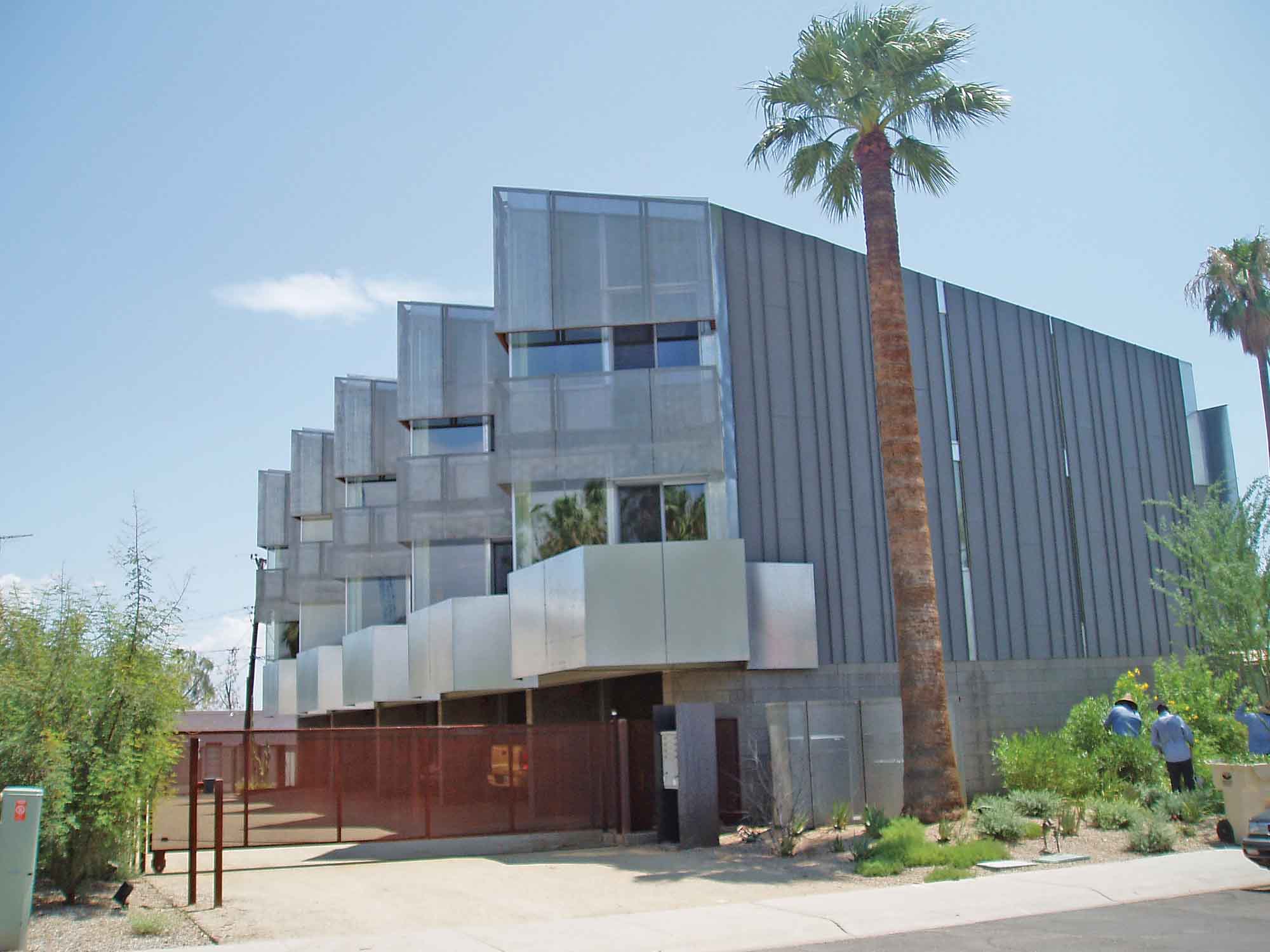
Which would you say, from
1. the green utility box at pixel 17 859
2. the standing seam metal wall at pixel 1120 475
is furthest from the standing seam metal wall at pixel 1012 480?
the green utility box at pixel 17 859

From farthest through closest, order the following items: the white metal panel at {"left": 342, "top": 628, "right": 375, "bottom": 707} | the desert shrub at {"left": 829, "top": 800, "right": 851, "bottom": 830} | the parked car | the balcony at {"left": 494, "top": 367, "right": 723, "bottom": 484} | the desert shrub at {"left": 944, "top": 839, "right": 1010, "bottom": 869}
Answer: the white metal panel at {"left": 342, "top": 628, "right": 375, "bottom": 707}, the balcony at {"left": 494, "top": 367, "right": 723, "bottom": 484}, the desert shrub at {"left": 829, "top": 800, "right": 851, "bottom": 830}, the desert shrub at {"left": 944, "top": 839, "right": 1010, "bottom": 869}, the parked car

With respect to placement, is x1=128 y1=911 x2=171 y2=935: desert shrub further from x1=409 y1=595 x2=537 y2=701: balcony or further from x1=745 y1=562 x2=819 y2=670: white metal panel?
x1=409 y1=595 x2=537 y2=701: balcony

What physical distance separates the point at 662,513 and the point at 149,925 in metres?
12.9

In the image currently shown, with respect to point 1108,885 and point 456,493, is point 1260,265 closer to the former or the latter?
point 456,493

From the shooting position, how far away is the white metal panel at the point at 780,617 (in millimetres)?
22312

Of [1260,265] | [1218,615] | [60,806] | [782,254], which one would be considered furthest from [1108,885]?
[1260,265]

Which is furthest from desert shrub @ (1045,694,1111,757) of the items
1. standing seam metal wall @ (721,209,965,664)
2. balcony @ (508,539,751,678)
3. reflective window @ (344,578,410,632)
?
reflective window @ (344,578,410,632)

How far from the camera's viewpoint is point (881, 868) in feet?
49.6

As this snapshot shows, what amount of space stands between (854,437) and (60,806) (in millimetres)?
15773

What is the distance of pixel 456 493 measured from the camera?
108ft

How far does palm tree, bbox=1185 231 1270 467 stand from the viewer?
42375 millimetres

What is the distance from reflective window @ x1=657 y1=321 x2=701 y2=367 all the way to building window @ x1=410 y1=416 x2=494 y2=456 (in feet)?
36.7

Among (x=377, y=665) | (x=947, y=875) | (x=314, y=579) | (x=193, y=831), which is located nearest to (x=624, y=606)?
(x=947, y=875)

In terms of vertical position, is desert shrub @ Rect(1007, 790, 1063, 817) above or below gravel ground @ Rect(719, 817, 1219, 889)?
above
